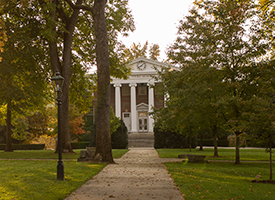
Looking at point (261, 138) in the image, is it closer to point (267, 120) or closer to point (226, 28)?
point (267, 120)

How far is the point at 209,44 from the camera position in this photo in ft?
50.1

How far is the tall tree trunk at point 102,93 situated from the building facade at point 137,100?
107 ft

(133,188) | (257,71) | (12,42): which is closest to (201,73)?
(257,71)

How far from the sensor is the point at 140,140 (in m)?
40.7

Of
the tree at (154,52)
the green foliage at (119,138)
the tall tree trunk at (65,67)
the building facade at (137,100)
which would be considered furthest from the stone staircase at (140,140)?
the tree at (154,52)

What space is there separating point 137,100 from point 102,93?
3520cm

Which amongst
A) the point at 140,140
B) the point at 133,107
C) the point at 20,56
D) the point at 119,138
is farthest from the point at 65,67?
the point at 133,107

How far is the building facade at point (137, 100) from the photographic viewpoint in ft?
160

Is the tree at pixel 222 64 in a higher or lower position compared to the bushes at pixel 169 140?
higher

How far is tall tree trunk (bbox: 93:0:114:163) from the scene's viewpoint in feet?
50.2

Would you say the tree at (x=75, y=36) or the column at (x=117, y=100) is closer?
the tree at (x=75, y=36)

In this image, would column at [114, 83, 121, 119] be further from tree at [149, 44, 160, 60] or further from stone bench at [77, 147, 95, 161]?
stone bench at [77, 147, 95, 161]

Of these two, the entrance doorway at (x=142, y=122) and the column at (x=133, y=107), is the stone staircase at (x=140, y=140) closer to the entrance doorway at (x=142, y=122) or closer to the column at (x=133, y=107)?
the column at (x=133, y=107)

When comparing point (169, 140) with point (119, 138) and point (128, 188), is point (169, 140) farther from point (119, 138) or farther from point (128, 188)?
point (128, 188)
